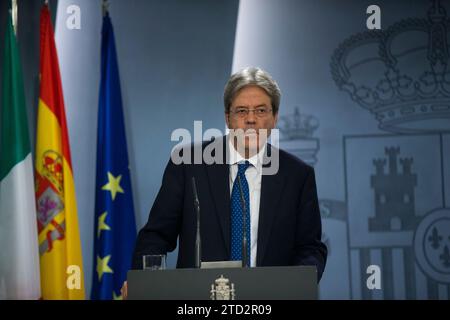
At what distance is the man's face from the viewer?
2.83 m

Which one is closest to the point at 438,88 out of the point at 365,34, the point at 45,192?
the point at 365,34

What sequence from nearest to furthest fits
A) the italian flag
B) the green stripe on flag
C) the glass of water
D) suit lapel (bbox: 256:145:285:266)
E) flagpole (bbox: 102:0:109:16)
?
the glass of water
suit lapel (bbox: 256:145:285:266)
the italian flag
the green stripe on flag
flagpole (bbox: 102:0:109:16)

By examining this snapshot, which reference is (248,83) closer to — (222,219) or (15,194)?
(222,219)

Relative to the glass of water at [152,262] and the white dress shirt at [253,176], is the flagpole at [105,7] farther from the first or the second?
the glass of water at [152,262]

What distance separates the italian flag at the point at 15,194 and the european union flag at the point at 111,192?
0.46 metres

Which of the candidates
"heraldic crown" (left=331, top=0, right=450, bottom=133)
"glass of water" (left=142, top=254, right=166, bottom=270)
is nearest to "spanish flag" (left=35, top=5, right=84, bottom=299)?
"heraldic crown" (left=331, top=0, right=450, bottom=133)

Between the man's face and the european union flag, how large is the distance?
2.30 metres

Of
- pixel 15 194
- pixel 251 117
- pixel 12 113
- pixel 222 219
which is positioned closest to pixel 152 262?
pixel 222 219

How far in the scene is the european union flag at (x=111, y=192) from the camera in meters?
4.93

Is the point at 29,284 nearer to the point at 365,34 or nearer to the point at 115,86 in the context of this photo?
the point at 115,86

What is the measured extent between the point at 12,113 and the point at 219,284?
3332 millimetres

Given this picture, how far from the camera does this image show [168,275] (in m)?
1.98

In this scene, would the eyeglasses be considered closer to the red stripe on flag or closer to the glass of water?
the glass of water

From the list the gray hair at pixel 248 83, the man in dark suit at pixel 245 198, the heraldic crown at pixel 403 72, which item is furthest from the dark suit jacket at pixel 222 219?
the heraldic crown at pixel 403 72
